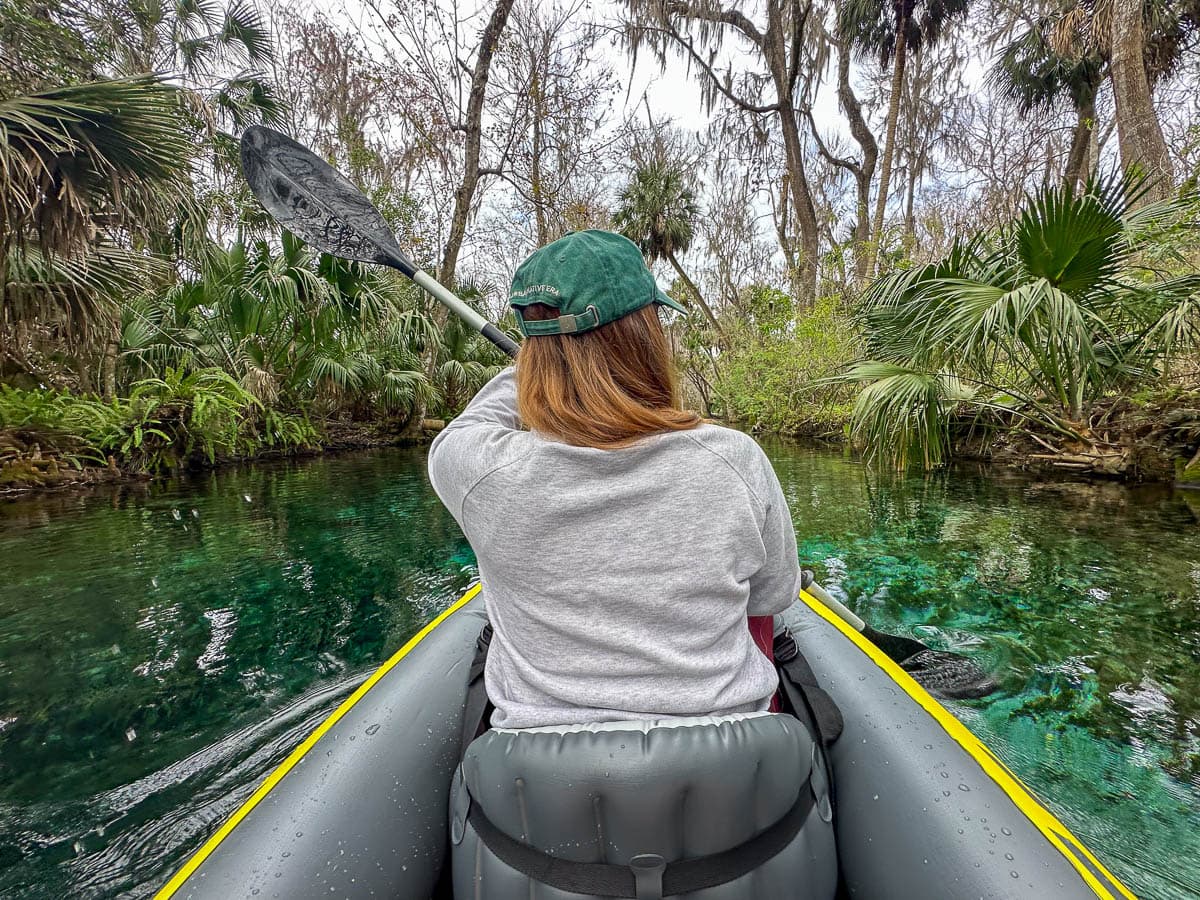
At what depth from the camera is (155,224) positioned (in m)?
5.03

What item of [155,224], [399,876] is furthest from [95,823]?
[155,224]

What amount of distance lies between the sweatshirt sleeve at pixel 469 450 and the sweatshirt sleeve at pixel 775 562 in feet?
1.36

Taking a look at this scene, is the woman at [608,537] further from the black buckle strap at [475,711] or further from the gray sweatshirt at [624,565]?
the black buckle strap at [475,711]

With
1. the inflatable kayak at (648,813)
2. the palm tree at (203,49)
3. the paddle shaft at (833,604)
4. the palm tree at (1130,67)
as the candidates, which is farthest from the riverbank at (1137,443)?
the palm tree at (203,49)

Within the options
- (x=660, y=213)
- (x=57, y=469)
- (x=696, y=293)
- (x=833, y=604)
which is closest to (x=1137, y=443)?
(x=833, y=604)

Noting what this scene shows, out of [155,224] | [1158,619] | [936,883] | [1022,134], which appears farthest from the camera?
[1022,134]

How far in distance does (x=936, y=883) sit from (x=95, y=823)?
2.04m

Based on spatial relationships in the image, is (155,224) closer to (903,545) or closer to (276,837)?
(276,837)

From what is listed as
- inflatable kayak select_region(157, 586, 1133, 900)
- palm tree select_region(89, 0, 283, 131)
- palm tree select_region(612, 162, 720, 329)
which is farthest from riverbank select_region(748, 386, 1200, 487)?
palm tree select_region(612, 162, 720, 329)

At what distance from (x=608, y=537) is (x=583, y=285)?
0.41 metres

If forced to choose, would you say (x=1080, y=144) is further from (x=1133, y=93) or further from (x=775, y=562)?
(x=775, y=562)

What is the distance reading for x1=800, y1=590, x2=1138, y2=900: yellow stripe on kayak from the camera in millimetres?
845

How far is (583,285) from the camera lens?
919 mm

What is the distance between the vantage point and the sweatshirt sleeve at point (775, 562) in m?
0.90
